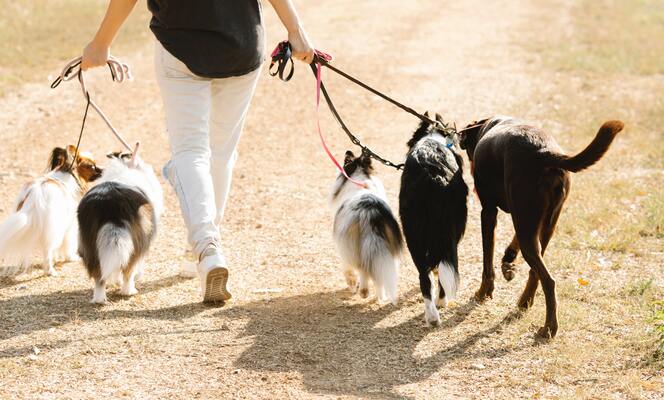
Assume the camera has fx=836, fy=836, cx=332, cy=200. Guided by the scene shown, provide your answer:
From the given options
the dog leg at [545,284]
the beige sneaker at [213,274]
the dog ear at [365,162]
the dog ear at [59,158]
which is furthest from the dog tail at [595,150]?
the dog ear at [59,158]

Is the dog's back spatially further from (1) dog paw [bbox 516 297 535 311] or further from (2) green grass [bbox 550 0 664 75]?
(2) green grass [bbox 550 0 664 75]

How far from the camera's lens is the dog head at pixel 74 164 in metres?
5.80

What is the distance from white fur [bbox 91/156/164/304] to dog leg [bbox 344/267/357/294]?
51.7 inches

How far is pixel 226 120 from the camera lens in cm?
507

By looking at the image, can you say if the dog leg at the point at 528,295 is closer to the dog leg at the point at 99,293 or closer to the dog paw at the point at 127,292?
the dog paw at the point at 127,292

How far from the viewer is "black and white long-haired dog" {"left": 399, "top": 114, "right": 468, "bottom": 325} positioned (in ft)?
16.1

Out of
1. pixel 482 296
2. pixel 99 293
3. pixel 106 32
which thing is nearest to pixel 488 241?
pixel 482 296

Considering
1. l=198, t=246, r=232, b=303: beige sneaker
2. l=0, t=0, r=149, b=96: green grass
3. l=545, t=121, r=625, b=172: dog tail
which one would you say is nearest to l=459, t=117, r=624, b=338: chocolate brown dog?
l=545, t=121, r=625, b=172: dog tail

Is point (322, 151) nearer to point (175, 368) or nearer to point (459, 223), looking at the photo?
point (459, 223)

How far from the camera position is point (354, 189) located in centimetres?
565

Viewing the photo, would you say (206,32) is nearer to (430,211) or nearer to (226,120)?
(226,120)

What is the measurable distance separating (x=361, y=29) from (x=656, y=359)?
13728 millimetres

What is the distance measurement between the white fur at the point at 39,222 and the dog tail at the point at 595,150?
3253 mm

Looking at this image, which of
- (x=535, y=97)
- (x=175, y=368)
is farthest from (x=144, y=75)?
(x=175, y=368)
